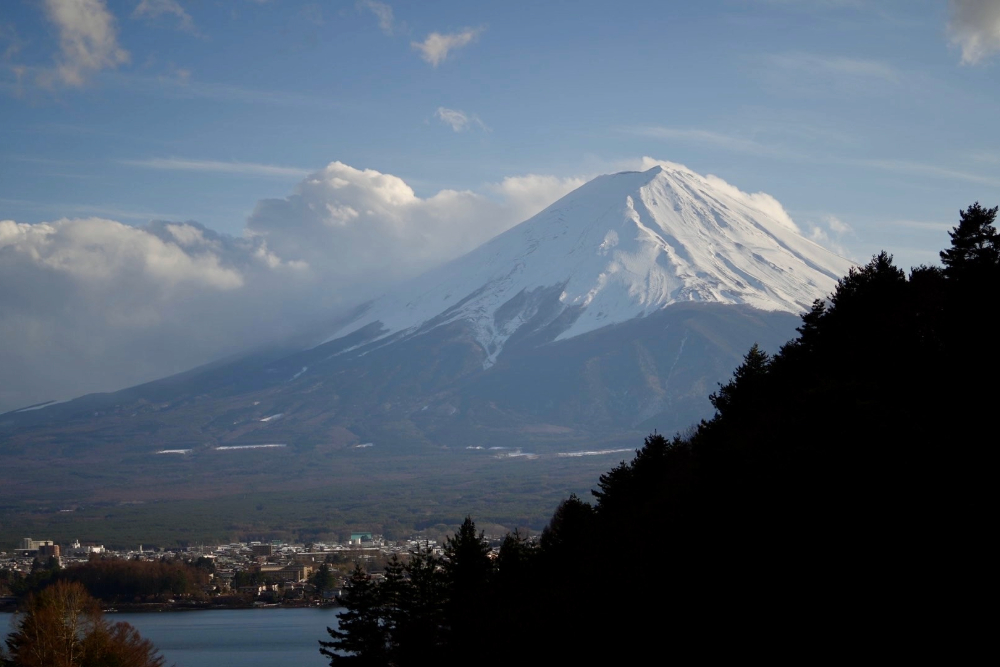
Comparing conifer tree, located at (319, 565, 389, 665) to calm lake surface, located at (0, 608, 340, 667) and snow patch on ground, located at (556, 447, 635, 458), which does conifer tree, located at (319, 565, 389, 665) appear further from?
snow patch on ground, located at (556, 447, 635, 458)

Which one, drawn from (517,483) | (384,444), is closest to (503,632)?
(517,483)

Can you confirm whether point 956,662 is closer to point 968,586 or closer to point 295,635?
point 968,586

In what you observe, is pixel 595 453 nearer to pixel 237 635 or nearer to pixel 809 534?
pixel 237 635

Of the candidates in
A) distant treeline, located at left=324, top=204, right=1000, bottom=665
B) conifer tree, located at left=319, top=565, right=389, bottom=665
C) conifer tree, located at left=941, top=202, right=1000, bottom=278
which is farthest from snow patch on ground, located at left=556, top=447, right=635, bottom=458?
conifer tree, located at left=941, top=202, right=1000, bottom=278

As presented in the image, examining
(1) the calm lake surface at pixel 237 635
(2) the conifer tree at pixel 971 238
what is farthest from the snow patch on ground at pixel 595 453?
(2) the conifer tree at pixel 971 238

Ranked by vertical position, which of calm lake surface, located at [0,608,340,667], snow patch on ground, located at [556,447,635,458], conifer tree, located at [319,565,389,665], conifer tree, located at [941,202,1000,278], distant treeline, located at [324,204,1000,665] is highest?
snow patch on ground, located at [556,447,635,458]
